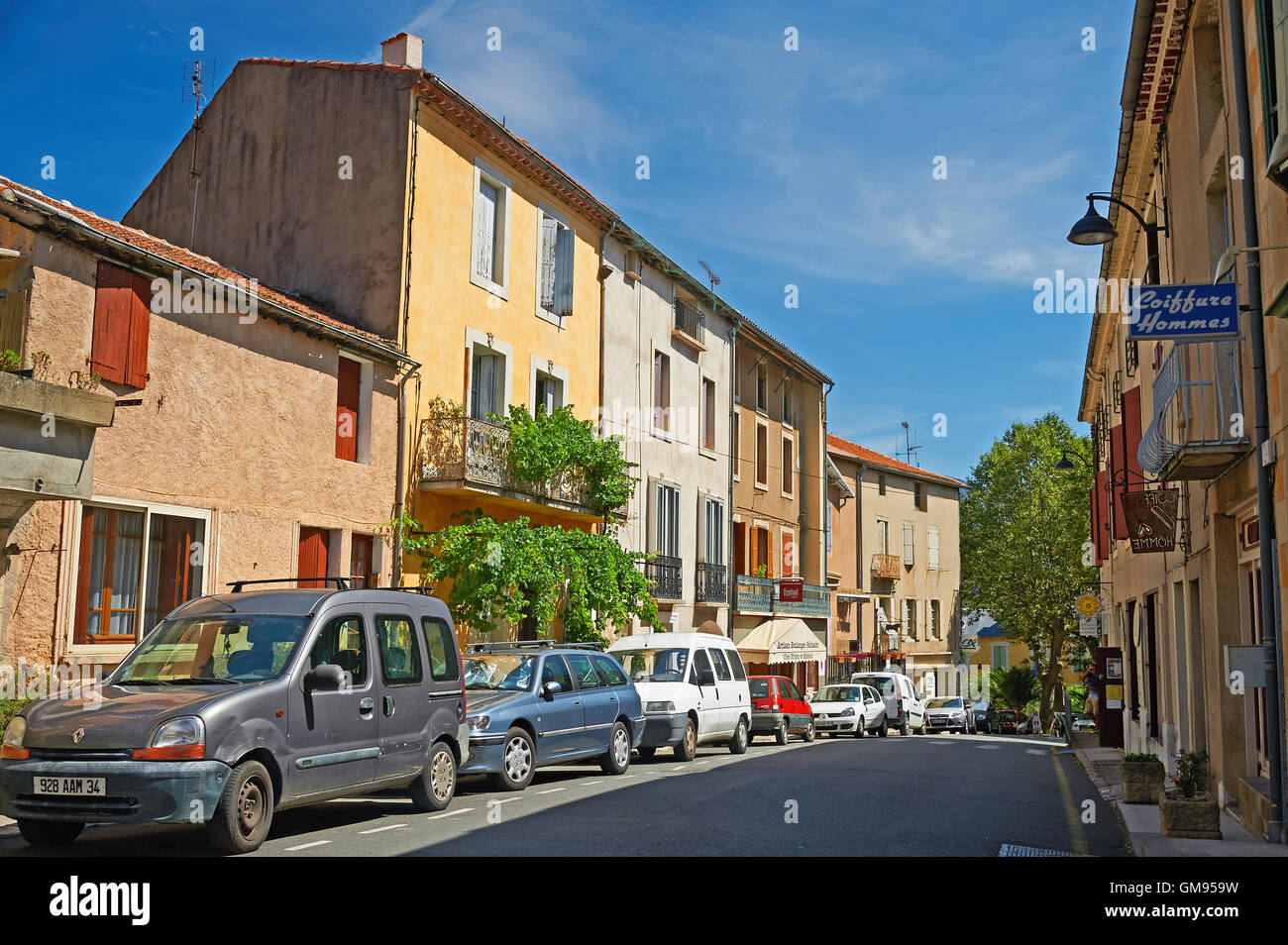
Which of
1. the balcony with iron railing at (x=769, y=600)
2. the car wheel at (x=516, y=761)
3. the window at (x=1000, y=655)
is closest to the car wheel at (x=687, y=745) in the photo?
the car wheel at (x=516, y=761)

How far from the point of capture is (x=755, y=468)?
3769cm

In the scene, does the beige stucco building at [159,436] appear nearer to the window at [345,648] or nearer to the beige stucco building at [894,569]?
the window at [345,648]

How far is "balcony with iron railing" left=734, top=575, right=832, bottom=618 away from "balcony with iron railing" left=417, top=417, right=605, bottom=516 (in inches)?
537

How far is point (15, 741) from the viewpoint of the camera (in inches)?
331

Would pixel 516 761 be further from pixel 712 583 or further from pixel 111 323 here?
pixel 712 583

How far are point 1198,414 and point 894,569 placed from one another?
40.3m

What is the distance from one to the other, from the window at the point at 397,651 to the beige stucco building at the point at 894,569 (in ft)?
113

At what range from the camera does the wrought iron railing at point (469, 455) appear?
20.2 meters

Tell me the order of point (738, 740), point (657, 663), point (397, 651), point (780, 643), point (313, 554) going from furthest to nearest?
1. point (780, 643)
2. point (738, 740)
3. point (657, 663)
4. point (313, 554)
5. point (397, 651)

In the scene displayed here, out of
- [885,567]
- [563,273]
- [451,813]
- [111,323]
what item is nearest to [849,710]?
[563,273]

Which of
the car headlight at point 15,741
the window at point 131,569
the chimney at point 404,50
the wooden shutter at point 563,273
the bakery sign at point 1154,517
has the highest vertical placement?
the chimney at point 404,50
